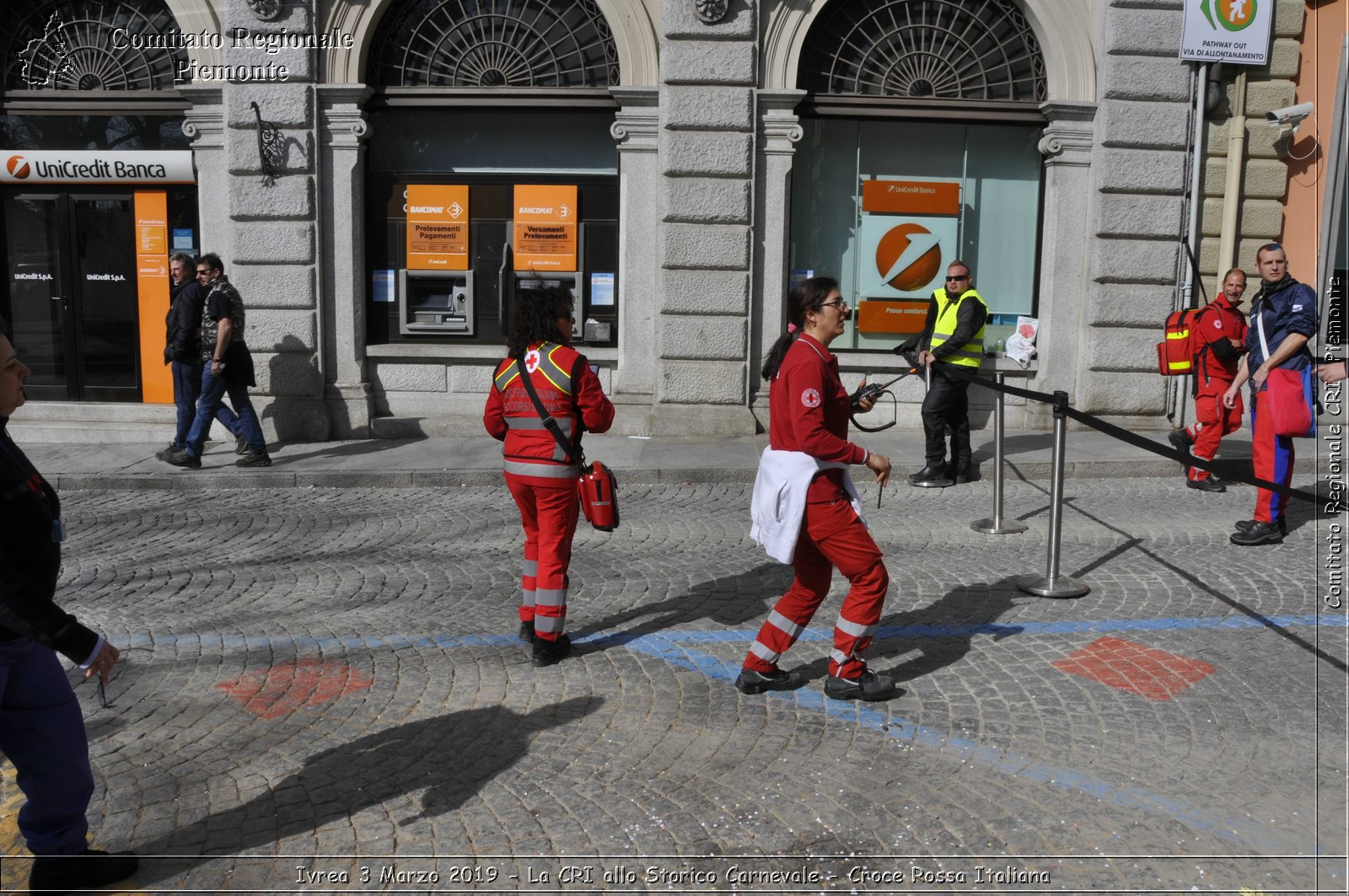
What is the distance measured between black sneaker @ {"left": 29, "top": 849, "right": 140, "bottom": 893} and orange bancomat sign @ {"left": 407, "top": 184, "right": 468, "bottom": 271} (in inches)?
392

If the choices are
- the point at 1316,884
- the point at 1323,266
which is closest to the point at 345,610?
the point at 1316,884

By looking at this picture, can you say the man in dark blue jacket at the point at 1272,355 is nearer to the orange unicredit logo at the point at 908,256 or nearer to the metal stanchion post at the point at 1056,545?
the metal stanchion post at the point at 1056,545

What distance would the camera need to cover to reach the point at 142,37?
12.8m

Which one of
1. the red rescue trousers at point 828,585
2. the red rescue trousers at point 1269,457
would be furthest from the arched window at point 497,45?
the red rescue trousers at point 828,585

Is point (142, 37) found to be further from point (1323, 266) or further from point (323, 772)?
point (1323, 266)

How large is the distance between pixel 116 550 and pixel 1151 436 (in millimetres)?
9788

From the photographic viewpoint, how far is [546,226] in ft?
42.3

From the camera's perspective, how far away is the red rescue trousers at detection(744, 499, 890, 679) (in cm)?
487

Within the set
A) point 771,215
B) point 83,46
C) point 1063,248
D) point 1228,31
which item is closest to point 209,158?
point 83,46

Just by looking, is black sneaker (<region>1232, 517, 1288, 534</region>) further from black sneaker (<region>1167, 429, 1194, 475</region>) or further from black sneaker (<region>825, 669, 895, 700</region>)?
black sneaker (<region>825, 669, 895, 700</region>)

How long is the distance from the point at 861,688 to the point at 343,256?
926 centimetres

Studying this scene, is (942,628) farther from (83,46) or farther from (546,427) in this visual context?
(83,46)

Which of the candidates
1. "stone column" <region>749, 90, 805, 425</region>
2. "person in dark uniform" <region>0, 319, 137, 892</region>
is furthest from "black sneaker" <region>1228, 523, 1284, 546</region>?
"person in dark uniform" <region>0, 319, 137, 892</region>

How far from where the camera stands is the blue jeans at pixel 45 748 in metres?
3.41
